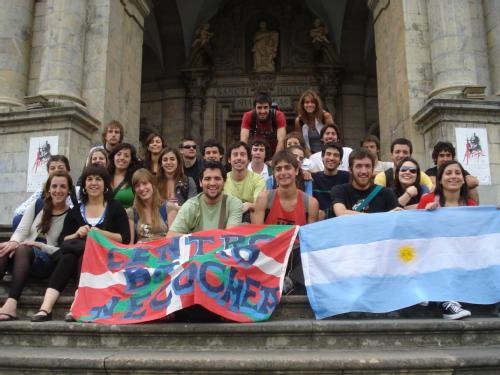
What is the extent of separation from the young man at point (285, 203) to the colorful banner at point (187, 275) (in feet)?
1.12

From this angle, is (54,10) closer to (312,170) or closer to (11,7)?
(11,7)

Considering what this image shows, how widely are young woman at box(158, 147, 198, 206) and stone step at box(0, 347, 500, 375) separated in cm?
269

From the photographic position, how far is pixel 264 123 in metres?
7.50

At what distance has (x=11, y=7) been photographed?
35.3 feet

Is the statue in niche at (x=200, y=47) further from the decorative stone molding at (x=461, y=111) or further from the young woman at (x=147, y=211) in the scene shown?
the young woman at (x=147, y=211)

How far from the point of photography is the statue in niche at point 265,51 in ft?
53.4

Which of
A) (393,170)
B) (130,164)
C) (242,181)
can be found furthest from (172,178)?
(393,170)

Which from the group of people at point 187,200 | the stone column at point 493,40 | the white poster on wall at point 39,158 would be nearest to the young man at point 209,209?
the group of people at point 187,200

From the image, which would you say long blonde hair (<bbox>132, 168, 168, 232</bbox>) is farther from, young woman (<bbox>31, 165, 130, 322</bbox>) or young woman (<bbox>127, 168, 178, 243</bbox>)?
young woman (<bbox>31, 165, 130, 322</bbox>)

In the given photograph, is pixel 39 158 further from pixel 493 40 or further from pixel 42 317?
pixel 493 40

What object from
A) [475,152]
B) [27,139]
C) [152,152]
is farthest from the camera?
[27,139]

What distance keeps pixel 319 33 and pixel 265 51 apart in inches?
72.5

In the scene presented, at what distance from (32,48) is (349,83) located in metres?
9.72

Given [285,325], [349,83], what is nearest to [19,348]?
[285,325]
